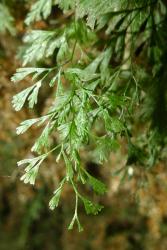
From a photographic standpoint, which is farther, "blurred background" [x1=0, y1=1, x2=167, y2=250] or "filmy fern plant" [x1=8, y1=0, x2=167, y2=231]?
"blurred background" [x1=0, y1=1, x2=167, y2=250]

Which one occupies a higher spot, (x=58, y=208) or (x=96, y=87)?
(x=96, y=87)

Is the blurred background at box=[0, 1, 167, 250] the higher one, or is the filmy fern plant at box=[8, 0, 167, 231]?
the filmy fern plant at box=[8, 0, 167, 231]

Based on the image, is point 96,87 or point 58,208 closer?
point 96,87

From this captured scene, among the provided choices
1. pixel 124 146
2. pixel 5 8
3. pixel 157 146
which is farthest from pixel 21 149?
pixel 157 146

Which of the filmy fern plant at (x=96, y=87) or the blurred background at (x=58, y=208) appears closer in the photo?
the filmy fern plant at (x=96, y=87)

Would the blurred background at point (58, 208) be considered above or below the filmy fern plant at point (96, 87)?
below
